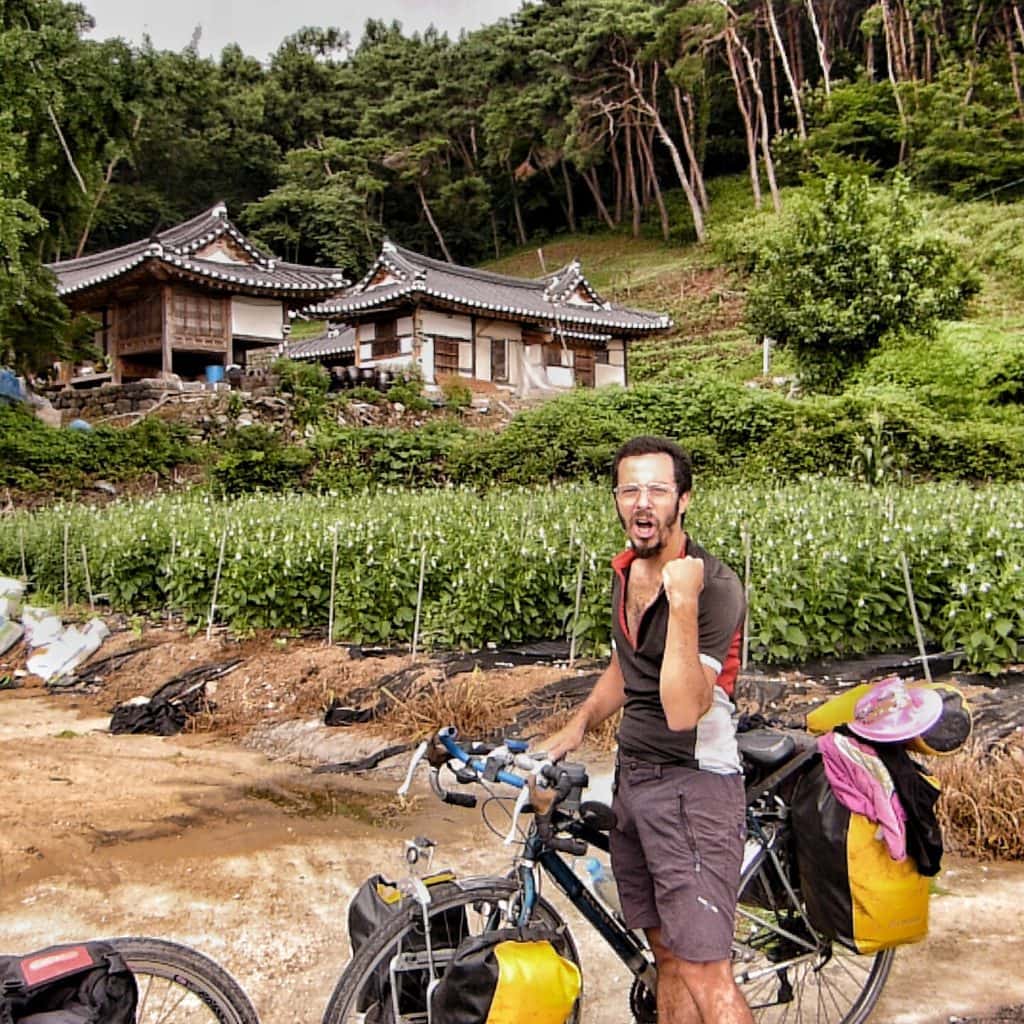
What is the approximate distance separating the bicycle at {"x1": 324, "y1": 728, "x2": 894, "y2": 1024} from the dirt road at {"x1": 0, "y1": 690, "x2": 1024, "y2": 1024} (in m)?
0.35

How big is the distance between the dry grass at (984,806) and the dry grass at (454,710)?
274cm

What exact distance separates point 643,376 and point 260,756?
2620cm

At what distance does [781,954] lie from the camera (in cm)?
266

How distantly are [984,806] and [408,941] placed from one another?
3.12 m

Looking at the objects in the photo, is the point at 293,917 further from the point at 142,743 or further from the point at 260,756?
the point at 142,743

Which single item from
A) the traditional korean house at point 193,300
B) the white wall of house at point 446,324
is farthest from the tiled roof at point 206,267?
the white wall of house at point 446,324

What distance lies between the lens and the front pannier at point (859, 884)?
2.31 meters

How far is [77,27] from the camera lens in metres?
18.8

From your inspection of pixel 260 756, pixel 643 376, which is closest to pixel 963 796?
pixel 260 756

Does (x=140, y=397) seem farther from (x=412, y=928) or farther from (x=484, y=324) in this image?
(x=412, y=928)

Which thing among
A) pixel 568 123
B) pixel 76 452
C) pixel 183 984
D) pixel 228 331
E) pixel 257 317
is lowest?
pixel 183 984

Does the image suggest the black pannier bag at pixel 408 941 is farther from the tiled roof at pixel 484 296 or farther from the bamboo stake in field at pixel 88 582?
the tiled roof at pixel 484 296

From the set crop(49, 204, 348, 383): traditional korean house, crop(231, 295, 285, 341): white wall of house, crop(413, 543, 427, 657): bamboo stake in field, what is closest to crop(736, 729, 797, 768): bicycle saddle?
crop(413, 543, 427, 657): bamboo stake in field

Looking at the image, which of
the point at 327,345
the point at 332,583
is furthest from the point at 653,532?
the point at 327,345
